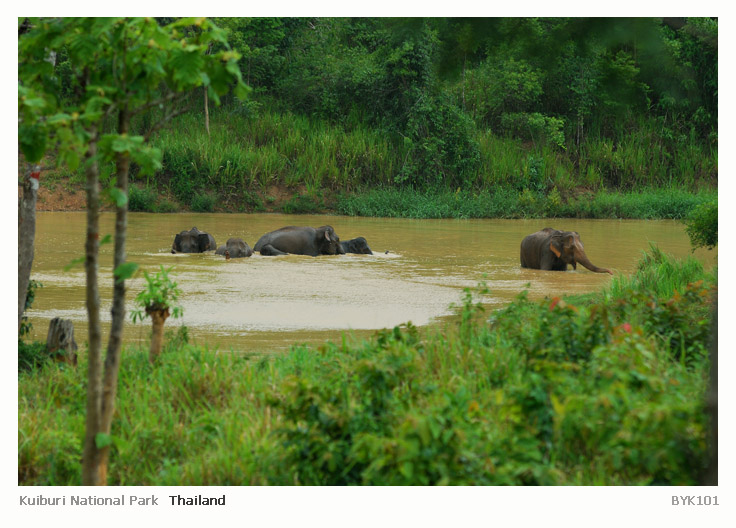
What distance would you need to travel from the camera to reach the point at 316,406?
11.3ft

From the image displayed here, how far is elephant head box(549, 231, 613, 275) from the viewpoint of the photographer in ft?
40.8

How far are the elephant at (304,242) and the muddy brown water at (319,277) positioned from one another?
49 centimetres

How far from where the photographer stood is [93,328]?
3393 mm

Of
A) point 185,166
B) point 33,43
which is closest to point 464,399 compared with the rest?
point 33,43

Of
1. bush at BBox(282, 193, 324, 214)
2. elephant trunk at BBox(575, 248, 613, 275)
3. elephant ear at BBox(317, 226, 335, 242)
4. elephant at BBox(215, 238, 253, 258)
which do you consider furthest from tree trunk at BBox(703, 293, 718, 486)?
bush at BBox(282, 193, 324, 214)

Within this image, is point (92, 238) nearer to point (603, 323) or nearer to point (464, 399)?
point (464, 399)

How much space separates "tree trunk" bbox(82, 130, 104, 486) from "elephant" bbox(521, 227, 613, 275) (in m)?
9.75

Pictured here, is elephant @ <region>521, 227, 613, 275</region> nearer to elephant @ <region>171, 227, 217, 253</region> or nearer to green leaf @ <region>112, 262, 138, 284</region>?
elephant @ <region>171, 227, 217, 253</region>

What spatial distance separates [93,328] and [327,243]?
11.5 m

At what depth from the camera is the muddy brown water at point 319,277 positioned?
26.4ft

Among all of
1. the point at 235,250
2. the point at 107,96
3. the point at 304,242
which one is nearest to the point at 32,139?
the point at 107,96

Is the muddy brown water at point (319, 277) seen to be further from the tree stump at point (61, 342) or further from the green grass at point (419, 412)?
the green grass at point (419, 412)
